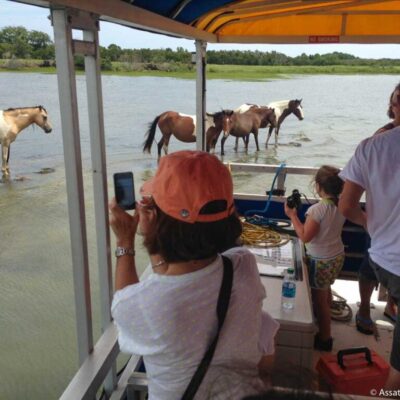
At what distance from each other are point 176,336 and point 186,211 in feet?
0.90

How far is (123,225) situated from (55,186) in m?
10.7

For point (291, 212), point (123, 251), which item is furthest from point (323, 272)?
point (123, 251)

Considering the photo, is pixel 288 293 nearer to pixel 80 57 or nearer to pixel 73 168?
pixel 73 168

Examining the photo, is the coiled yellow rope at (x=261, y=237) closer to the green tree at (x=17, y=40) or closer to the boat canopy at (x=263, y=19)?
the boat canopy at (x=263, y=19)

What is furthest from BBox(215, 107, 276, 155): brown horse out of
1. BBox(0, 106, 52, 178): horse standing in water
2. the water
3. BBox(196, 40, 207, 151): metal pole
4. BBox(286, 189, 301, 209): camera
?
BBox(286, 189, 301, 209): camera

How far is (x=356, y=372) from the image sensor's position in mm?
2021

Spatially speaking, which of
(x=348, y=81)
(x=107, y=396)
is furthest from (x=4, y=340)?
(x=348, y=81)

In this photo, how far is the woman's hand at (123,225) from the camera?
1263 mm

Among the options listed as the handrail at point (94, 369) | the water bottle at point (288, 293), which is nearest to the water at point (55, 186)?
the handrail at point (94, 369)

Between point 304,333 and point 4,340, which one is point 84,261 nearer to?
point 304,333

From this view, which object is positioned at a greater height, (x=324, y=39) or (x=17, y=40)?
(x=324, y=39)

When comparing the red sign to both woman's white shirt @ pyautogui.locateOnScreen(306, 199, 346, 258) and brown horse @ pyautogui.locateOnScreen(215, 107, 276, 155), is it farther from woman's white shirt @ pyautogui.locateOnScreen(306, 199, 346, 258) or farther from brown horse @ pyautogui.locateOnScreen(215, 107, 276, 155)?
brown horse @ pyautogui.locateOnScreen(215, 107, 276, 155)

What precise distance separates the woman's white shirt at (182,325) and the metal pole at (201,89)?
2.58m

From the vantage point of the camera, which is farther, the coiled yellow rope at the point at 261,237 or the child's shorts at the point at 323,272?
the coiled yellow rope at the point at 261,237
